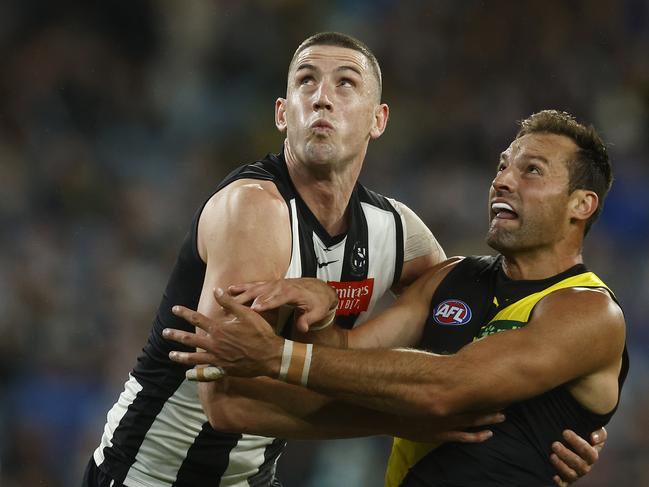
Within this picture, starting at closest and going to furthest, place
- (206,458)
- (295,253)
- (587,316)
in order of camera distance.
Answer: (587,316), (295,253), (206,458)

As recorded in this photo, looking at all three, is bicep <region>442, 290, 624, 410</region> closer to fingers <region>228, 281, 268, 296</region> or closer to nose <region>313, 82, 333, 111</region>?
fingers <region>228, 281, 268, 296</region>

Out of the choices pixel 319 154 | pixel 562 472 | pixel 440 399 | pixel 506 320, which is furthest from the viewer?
pixel 319 154

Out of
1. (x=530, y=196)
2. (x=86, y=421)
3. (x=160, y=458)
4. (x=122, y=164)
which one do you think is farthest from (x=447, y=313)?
(x=122, y=164)

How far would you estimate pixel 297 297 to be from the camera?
10.8ft

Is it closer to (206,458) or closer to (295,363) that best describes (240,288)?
(295,363)

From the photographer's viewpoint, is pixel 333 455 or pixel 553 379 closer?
pixel 553 379

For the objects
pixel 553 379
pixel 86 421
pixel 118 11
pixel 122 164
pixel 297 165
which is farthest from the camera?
pixel 118 11

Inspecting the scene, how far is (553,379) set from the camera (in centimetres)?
330

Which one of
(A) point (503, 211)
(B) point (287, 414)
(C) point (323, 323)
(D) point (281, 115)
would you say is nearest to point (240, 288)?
(C) point (323, 323)

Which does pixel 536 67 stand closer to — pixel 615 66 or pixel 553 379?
pixel 615 66

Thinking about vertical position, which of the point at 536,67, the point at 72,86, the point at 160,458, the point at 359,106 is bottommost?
the point at 160,458

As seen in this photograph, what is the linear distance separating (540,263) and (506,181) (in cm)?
37

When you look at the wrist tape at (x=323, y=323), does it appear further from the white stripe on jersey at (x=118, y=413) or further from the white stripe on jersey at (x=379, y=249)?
the white stripe on jersey at (x=118, y=413)

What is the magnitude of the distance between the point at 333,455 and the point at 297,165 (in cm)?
380
